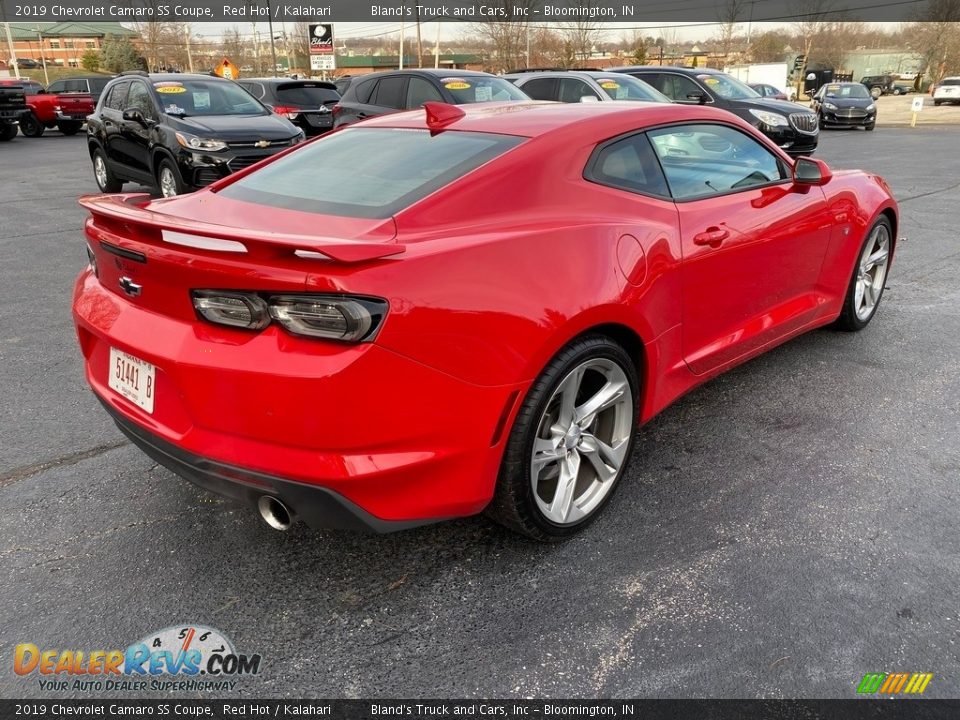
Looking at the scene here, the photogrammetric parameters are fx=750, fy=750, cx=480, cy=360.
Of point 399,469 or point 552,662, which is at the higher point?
point 399,469

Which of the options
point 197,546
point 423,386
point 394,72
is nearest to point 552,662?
point 423,386

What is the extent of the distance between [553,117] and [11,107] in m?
21.9

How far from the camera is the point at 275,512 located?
2227 millimetres

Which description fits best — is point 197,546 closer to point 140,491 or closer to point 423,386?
point 140,491

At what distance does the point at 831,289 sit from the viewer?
423cm

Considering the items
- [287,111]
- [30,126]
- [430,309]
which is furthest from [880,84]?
[430,309]

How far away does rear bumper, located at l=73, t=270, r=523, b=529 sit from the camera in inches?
78.2

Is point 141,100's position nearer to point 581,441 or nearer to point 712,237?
point 712,237

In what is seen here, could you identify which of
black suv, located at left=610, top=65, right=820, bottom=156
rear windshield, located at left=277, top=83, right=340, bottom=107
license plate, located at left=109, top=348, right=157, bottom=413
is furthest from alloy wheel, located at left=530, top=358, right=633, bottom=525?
rear windshield, located at left=277, top=83, right=340, bottom=107

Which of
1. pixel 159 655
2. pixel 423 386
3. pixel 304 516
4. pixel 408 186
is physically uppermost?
pixel 408 186

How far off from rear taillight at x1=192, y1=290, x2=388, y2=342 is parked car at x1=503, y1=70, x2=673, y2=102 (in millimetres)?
10963

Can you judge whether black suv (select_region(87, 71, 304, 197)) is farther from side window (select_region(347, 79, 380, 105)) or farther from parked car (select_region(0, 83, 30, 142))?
parked car (select_region(0, 83, 30, 142))

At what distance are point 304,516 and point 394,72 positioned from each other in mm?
10965

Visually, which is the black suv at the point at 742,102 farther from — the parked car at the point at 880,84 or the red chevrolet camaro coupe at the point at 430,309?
the parked car at the point at 880,84
